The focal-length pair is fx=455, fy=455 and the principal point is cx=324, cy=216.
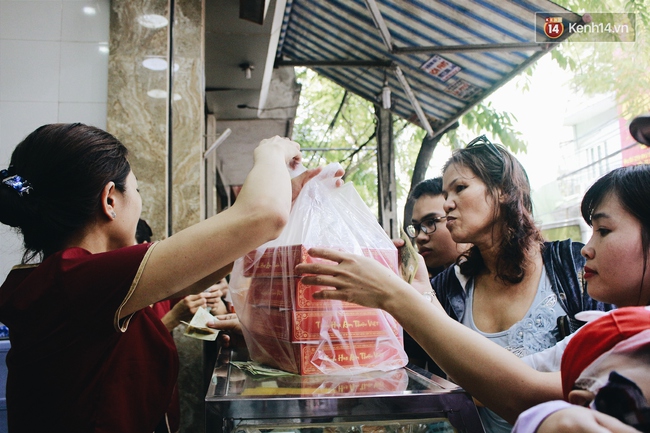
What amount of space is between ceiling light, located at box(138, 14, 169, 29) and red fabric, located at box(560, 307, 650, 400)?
2.67 meters

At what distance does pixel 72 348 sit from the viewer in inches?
44.8

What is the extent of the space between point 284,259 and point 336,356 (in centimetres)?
30

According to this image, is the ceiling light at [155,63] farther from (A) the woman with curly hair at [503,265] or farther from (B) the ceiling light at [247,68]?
(B) the ceiling light at [247,68]

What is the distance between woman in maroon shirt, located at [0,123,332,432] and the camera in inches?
42.3

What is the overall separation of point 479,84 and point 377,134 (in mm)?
2285

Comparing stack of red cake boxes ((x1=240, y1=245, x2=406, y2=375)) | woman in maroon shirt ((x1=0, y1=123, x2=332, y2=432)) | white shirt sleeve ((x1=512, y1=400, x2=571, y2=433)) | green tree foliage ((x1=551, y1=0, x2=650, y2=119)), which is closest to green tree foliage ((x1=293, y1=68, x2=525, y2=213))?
green tree foliage ((x1=551, y1=0, x2=650, y2=119))

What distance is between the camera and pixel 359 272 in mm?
1066

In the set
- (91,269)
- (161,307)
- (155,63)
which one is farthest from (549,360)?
(155,63)

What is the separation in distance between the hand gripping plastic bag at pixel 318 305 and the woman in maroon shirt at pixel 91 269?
0.53 feet

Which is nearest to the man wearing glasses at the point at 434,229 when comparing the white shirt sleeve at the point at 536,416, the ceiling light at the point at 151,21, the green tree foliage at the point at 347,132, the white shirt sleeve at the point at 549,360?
the white shirt sleeve at the point at 549,360

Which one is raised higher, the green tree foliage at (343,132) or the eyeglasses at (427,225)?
the green tree foliage at (343,132)

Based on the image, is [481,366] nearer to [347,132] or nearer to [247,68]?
[247,68]

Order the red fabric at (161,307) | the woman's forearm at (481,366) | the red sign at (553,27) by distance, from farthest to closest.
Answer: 1. the red sign at (553,27)
2. the red fabric at (161,307)
3. the woman's forearm at (481,366)

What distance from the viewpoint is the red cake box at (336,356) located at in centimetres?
120
